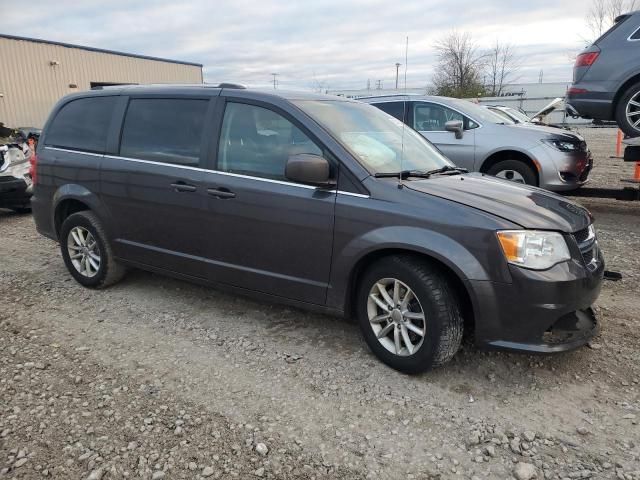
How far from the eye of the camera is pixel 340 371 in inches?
135

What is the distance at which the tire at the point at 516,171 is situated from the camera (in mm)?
7582

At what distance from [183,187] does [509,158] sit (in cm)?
550

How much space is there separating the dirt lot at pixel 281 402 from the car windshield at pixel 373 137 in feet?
4.37

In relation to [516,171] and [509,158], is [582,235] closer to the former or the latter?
[516,171]

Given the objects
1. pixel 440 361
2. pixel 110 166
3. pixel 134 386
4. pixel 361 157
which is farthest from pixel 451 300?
pixel 110 166

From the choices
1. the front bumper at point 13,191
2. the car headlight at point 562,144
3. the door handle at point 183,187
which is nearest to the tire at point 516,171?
the car headlight at point 562,144

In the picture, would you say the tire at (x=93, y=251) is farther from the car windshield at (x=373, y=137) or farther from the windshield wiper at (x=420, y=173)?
the windshield wiper at (x=420, y=173)

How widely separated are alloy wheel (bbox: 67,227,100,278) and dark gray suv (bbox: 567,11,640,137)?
21.3 feet

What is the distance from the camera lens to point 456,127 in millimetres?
7543

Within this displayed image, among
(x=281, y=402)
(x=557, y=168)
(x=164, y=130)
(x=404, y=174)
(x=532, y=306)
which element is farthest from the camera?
(x=557, y=168)

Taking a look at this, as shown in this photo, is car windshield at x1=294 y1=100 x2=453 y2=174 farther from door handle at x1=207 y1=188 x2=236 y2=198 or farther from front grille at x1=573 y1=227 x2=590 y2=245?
front grille at x1=573 y1=227 x2=590 y2=245

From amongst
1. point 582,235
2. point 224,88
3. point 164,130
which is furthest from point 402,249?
point 164,130

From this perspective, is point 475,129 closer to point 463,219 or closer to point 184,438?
point 463,219

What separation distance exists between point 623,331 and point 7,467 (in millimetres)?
4056
